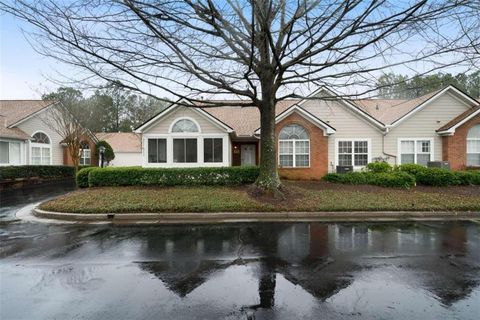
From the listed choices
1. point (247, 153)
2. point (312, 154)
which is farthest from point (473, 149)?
point (247, 153)

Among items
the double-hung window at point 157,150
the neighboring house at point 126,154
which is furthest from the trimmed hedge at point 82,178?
the neighboring house at point 126,154

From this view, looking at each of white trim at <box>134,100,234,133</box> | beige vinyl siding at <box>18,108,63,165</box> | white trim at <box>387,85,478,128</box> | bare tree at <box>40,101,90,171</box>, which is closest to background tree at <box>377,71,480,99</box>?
white trim at <box>387,85,478,128</box>

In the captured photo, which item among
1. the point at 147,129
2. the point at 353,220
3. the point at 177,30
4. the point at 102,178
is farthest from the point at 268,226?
the point at 147,129

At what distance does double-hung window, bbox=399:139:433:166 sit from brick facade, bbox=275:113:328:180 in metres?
5.33

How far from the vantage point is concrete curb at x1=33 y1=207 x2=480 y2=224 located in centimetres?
959

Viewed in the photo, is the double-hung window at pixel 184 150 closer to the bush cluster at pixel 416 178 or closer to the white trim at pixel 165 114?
the white trim at pixel 165 114

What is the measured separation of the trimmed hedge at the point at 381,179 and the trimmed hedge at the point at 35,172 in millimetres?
20875

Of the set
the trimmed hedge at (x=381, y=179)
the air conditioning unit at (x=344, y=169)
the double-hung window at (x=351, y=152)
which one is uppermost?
the double-hung window at (x=351, y=152)

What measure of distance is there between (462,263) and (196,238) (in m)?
5.75

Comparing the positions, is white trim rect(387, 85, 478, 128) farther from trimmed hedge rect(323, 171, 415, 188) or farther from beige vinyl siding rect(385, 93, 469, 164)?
trimmed hedge rect(323, 171, 415, 188)

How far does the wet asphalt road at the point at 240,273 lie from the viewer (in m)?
3.83

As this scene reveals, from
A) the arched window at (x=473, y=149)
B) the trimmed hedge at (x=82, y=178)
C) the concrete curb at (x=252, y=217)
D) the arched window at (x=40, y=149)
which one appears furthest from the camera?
the arched window at (x=40, y=149)

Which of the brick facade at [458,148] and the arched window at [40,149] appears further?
the arched window at [40,149]

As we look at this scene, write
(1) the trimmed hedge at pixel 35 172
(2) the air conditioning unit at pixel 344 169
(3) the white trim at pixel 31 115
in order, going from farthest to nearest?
(3) the white trim at pixel 31 115 < (1) the trimmed hedge at pixel 35 172 < (2) the air conditioning unit at pixel 344 169
